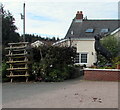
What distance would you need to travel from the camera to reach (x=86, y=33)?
3044 centimetres

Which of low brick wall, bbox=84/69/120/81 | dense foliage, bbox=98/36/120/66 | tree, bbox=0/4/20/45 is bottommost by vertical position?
low brick wall, bbox=84/69/120/81

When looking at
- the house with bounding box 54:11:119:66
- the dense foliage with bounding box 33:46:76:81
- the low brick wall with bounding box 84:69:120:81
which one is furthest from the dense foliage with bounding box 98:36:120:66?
the low brick wall with bounding box 84:69:120:81

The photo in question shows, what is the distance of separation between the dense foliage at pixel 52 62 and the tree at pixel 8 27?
45.3ft

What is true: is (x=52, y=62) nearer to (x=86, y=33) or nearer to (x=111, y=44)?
(x=111, y=44)

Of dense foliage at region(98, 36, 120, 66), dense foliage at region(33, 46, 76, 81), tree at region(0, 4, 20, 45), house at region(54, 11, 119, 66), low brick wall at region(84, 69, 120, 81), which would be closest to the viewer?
low brick wall at region(84, 69, 120, 81)

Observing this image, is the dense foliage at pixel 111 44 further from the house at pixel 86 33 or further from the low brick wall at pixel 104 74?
the low brick wall at pixel 104 74

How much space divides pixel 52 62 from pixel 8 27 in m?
15.5

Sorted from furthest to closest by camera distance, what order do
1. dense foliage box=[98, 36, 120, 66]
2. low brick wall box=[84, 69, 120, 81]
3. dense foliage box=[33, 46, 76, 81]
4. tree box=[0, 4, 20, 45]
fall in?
1. tree box=[0, 4, 20, 45]
2. dense foliage box=[98, 36, 120, 66]
3. dense foliage box=[33, 46, 76, 81]
4. low brick wall box=[84, 69, 120, 81]

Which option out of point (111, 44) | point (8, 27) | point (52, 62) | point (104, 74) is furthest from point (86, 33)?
point (104, 74)

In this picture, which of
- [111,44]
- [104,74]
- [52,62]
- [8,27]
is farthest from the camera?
[8,27]

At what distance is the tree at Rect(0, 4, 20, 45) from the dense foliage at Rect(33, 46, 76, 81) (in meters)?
13.8

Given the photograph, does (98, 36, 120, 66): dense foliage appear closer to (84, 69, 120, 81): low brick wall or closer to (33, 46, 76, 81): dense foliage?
(33, 46, 76, 81): dense foliage

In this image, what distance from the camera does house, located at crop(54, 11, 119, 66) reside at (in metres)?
28.4

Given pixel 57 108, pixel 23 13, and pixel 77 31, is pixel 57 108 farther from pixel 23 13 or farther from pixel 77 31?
pixel 77 31
